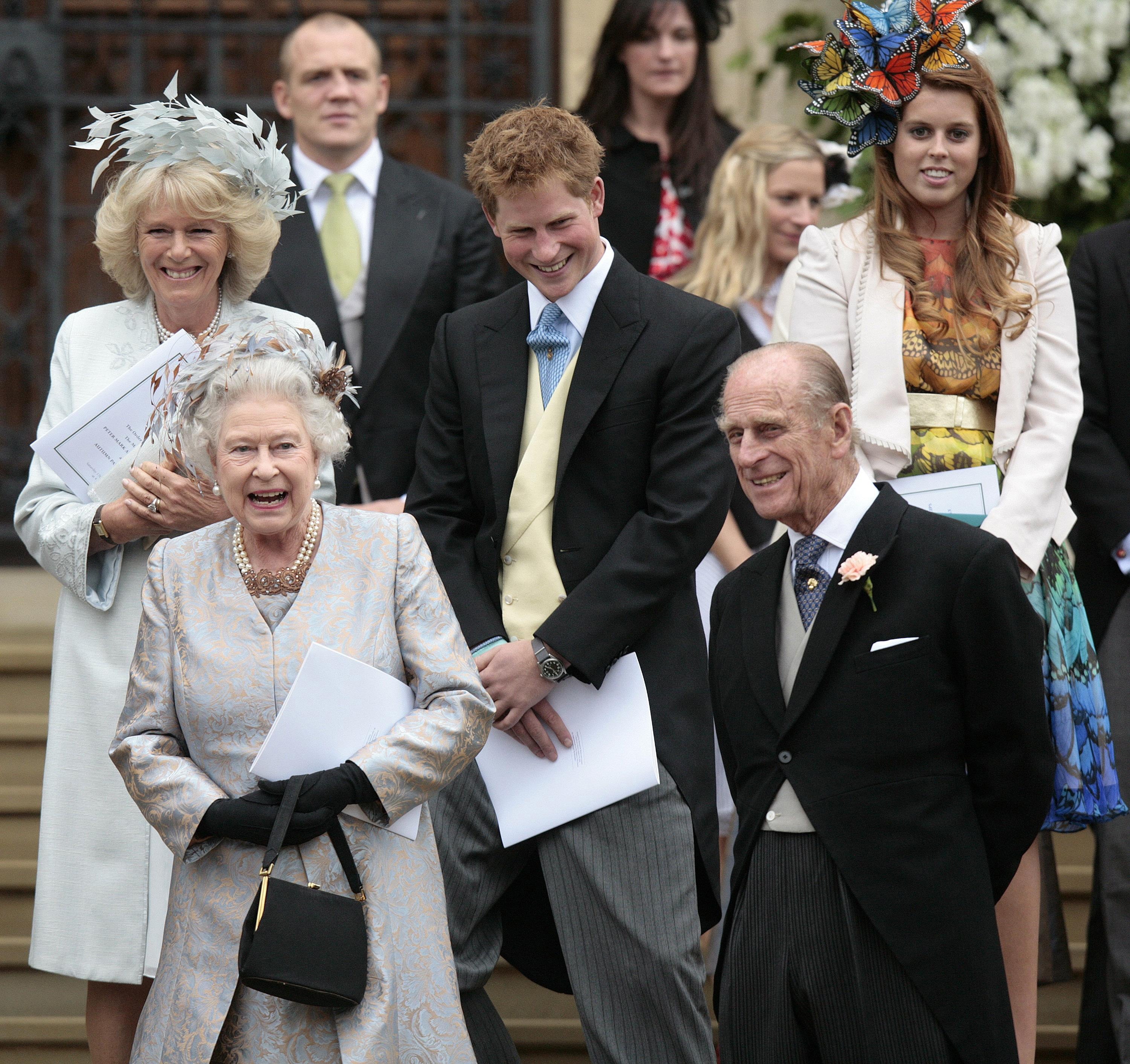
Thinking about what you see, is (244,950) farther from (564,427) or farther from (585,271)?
(585,271)

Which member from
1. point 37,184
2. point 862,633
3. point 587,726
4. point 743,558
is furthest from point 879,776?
point 37,184

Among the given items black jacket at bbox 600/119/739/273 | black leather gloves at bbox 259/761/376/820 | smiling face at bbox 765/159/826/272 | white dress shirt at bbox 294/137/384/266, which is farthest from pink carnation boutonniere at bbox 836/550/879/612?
black jacket at bbox 600/119/739/273

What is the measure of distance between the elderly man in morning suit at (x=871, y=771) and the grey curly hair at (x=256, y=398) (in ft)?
2.48

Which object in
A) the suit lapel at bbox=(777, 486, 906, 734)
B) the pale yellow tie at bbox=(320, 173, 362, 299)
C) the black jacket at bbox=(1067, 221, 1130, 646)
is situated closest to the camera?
the suit lapel at bbox=(777, 486, 906, 734)

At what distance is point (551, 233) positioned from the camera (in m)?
3.37

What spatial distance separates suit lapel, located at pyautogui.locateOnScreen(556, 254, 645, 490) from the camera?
339 centimetres

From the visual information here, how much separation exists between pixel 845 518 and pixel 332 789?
106cm

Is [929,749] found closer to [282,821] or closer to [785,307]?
[282,821]

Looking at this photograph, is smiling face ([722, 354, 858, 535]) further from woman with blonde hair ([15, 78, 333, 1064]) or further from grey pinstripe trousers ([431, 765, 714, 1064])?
woman with blonde hair ([15, 78, 333, 1064])

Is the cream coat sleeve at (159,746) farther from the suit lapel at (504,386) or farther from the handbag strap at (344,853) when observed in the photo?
the suit lapel at (504,386)

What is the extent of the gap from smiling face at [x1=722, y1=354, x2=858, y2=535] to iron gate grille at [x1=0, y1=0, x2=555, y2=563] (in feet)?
13.4

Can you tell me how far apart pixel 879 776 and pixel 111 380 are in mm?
1848

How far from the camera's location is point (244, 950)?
2.70 meters

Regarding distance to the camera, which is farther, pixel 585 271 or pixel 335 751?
pixel 585 271
